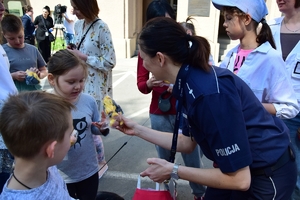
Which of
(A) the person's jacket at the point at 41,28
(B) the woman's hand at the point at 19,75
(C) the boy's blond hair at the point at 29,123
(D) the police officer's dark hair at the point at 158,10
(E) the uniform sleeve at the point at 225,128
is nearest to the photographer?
(C) the boy's blond hair at the point at 29,123

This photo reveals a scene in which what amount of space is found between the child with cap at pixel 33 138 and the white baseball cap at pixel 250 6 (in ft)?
4.47

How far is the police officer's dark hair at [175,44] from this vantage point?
59.2 inches

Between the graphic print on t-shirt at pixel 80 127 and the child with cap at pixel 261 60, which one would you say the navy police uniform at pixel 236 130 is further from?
the graphic print on t-shirt at pixel 80 127

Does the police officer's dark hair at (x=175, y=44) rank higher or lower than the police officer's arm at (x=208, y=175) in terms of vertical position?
higher

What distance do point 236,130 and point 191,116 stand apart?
23 cm

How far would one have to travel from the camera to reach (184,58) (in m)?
1.54

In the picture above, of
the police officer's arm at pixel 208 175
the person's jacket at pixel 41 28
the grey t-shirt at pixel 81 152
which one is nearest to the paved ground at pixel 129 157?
the grey t-shirt at pixel 81 152

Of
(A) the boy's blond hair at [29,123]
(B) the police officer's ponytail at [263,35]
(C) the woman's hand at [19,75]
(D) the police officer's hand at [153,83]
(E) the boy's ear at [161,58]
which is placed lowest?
(C) the woman's hand at [19,75]

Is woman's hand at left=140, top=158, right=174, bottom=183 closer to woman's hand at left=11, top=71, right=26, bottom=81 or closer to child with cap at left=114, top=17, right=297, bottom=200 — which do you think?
child with cap at left=114, top=17, right=297, bottom=200

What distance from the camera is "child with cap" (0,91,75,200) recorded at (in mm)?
1180

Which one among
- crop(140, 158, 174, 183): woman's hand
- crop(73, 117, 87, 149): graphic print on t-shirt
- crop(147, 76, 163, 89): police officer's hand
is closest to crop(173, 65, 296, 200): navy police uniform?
crop(140, 158, 174, 183): woman's hand

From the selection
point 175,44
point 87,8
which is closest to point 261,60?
point 175,44

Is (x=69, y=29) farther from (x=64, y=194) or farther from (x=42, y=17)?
(x=64, y=194)

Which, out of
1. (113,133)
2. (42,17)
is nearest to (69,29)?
(42,17)
